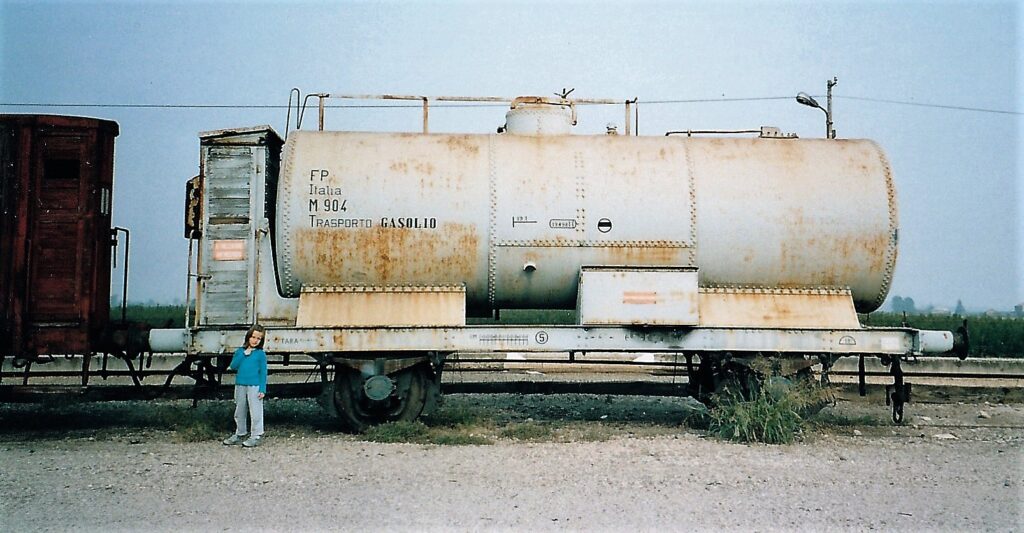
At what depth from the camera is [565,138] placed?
33.3 ft

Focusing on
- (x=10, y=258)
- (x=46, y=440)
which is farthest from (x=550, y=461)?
(x=10, y=258)

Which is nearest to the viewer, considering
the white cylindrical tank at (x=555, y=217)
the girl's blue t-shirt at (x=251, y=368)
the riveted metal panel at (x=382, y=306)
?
the girl's blue t-shirt at (x=251, y=368)

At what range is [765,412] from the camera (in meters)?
9.23

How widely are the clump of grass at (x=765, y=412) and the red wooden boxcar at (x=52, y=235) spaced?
783 cm

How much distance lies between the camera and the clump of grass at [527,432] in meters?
9.50

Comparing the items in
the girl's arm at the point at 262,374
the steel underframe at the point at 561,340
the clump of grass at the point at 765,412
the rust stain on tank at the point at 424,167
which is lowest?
the clump of grass at the point at 765,412

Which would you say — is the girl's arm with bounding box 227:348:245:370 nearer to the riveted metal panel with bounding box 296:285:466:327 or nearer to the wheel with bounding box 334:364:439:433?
the riveted metal panel with bounding box 296:285:466:327

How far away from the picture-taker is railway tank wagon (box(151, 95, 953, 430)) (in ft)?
30.8

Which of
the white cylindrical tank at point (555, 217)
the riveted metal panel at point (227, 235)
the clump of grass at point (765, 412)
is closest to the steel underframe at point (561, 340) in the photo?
the riveted metal panel at point (227, 235)

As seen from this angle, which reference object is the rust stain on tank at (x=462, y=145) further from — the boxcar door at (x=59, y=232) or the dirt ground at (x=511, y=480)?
the boxcar door at (x=59, y=232)

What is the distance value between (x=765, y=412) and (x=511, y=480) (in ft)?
12.1

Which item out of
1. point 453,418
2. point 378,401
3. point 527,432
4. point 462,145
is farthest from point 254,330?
point 527,432

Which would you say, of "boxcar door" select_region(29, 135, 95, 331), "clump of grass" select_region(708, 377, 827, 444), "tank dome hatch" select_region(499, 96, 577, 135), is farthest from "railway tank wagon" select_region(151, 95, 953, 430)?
"boxcar door" select_region(29, 135, 95, 331)

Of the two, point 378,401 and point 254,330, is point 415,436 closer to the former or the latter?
point 378,401
